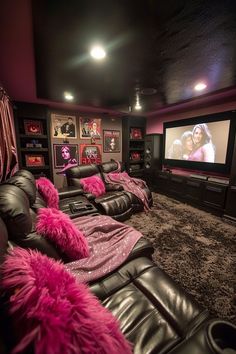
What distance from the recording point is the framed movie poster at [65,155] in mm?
3949

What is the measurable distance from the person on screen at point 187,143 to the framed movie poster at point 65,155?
265 centimetres

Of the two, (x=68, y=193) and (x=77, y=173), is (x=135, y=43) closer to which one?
(x=68, y=193)

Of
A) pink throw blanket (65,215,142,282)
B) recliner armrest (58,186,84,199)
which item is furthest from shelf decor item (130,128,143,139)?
pink throw blanket (65,215,142,282)

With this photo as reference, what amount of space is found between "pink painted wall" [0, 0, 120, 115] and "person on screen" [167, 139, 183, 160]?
325 cm

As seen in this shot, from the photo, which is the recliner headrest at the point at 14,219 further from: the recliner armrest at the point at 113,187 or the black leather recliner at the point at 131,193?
the recliner armrest at the point at 113,187

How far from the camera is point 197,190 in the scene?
11.1 ft

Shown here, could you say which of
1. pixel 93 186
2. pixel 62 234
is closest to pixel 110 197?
pixel 93 186

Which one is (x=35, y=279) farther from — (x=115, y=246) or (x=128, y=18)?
(x=128, y=18)

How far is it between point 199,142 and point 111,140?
228 centimetres

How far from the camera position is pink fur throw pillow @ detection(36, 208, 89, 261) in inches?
42.6

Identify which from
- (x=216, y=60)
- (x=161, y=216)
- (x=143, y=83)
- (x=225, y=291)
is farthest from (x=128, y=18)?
(x=161, y=216)

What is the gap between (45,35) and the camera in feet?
4.32

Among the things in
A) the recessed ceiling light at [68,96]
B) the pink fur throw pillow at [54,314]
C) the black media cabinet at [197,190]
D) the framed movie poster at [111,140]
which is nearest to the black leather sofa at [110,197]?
the framed movie poster at [111,140]

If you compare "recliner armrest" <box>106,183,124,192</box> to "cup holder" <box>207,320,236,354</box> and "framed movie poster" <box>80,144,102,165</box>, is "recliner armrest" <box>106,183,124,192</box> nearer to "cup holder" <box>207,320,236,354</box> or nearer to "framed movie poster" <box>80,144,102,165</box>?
"framed movie poster" <box>80,144,102,165</box>
